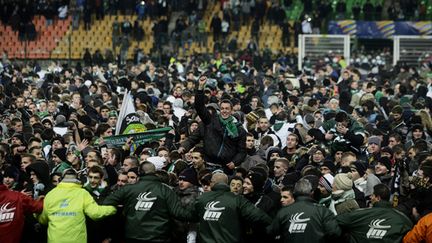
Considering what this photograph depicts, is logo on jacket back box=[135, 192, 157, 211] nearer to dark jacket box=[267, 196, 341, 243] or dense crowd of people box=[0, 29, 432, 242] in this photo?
dense crowd of people box=[0, 29, 432, 242]

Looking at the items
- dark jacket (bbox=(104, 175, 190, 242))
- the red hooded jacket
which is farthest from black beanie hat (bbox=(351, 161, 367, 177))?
the red hooded jacket

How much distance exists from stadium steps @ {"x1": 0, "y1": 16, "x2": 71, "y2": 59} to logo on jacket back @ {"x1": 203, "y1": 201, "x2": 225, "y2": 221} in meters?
25.8

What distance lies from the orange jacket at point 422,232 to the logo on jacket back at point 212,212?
188cm

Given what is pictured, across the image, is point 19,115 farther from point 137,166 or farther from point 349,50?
point 349,50

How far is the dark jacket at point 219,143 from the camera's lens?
13.4 m

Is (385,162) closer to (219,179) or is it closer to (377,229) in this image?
(377,229)

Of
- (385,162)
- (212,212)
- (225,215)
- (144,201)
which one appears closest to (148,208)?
(144,201)

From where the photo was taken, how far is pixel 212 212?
10.6 metres

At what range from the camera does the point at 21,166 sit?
43.7 ft

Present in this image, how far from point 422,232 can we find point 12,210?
430cm

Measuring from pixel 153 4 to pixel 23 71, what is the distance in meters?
11.7

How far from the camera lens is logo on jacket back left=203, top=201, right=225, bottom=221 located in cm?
1056

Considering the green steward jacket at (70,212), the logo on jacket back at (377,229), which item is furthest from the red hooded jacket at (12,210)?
the logo on jacket back at (377,229)

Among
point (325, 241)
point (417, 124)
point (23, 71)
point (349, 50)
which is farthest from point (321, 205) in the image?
point (349, 50)
